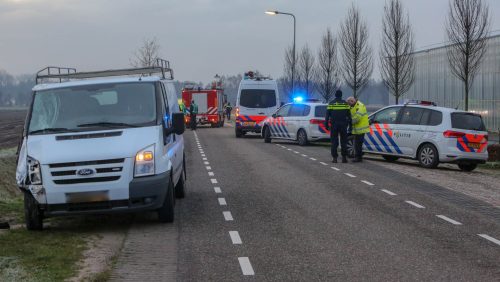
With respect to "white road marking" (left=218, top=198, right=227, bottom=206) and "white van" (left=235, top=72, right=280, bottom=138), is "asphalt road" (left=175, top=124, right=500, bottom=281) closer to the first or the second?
"white road marking" (left=218, top=198, right=227, bottom=206)

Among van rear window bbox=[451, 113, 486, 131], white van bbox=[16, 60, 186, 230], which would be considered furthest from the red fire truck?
white van bbox=[16, 60, 186, 230]

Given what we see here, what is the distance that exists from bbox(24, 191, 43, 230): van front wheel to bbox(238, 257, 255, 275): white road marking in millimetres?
3047

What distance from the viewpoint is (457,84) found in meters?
45.5

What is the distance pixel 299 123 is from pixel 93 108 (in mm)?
16627

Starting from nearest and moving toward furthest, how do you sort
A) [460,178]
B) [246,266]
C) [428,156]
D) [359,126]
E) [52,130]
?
[246,266]
[52,130]
[460,178]
[428,156]
[359,126]

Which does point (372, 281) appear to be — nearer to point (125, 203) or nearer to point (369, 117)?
point (125, 203)

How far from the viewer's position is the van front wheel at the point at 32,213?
27.8ft

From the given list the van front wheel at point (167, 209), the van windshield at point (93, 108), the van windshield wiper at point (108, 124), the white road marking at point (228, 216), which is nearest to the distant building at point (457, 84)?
the white road marking at point (228, 216)

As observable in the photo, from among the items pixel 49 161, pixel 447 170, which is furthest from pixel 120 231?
pixel 447 170

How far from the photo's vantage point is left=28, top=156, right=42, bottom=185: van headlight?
8344 millimetres

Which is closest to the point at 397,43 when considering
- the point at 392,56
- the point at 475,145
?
the point at 392,56

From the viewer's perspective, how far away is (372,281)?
6117mm

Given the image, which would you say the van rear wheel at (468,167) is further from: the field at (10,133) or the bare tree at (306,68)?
the bare tree at (306,68)

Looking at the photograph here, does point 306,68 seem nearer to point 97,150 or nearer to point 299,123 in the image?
point 299,123
